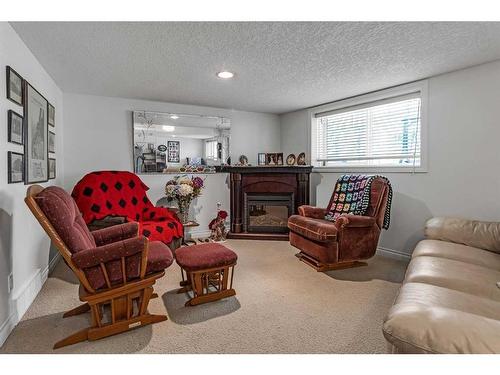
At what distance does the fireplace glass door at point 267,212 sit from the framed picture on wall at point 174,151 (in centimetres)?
129

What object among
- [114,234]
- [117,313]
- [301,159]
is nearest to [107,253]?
[117,313]

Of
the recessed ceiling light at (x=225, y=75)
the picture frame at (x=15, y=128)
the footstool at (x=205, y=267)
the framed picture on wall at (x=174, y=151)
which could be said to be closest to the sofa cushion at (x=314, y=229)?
the footstool at (x=205, y=267)

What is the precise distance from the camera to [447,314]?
115cm

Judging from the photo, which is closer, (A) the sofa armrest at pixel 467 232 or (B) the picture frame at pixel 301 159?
(A) the sofa armrest at pixel 467 232

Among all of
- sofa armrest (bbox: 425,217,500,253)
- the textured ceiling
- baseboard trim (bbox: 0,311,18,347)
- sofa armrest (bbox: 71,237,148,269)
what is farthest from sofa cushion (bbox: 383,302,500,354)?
baseboard trim (bbox: 0,311,18,347)

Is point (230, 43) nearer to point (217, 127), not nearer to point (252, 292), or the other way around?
point (252, 292)

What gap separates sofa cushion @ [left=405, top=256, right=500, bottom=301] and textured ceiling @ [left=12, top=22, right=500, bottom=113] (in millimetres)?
1697

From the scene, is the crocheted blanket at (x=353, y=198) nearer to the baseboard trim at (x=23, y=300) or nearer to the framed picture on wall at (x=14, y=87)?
the baseboard trim at (x=23, y=300)

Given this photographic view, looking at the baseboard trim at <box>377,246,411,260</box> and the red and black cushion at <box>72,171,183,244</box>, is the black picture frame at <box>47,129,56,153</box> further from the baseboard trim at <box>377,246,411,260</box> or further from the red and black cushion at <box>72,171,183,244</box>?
the baseboard trim at <box>377,246,411,260</box>

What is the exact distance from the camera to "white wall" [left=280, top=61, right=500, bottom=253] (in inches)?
111

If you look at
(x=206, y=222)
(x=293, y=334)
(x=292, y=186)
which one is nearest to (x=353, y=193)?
(x=292, y=186)

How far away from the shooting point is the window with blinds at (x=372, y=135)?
355 centimetres

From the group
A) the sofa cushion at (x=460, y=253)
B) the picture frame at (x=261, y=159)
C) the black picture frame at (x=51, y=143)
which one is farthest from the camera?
the picture frame at (x=261, y=159)

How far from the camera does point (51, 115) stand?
3.18 meters
